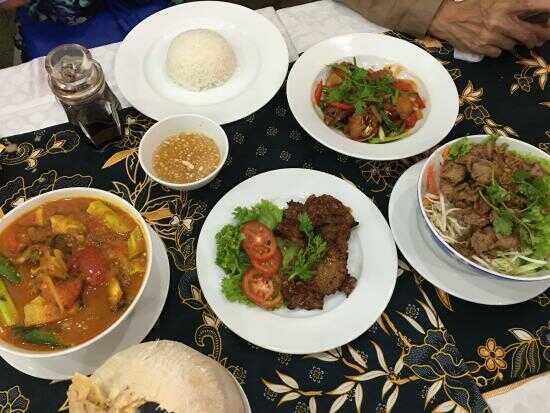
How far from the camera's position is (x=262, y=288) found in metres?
1.39

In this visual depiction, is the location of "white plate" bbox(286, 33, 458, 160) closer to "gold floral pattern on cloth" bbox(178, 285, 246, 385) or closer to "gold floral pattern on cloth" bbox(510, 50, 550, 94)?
"gold floral pattern on cloth" bbox(510, 50, 550, 94)

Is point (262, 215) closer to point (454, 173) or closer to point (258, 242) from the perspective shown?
point (258, 242)

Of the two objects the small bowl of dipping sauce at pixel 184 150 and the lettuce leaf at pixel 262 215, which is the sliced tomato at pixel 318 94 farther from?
the lettuce leaf at pixel 262 215

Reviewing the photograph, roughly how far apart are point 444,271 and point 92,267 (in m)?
1.06

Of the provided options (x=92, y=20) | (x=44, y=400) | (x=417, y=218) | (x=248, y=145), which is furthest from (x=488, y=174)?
(x=92, y=20)

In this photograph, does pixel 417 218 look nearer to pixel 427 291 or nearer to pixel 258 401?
pixel 427 291

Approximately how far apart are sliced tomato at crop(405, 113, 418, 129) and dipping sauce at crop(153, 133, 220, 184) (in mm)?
746

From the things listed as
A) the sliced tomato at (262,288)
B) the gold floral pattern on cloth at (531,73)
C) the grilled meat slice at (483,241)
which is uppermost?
the gold floral pattern on cloth at (531,73)

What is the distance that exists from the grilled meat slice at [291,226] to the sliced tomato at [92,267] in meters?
0.54

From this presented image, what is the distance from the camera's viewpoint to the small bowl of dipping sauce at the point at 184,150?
5.28 ft

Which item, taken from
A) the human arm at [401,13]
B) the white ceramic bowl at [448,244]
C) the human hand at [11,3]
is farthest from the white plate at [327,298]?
the human hand at [11,3]

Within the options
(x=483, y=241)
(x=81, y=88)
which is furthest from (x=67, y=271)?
(x=483, y=241)

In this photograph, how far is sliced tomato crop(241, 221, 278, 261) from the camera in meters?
1.44

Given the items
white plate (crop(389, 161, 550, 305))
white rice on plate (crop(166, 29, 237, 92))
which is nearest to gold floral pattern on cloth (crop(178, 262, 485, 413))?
white plate (crop(389, 161, 550, 305))
